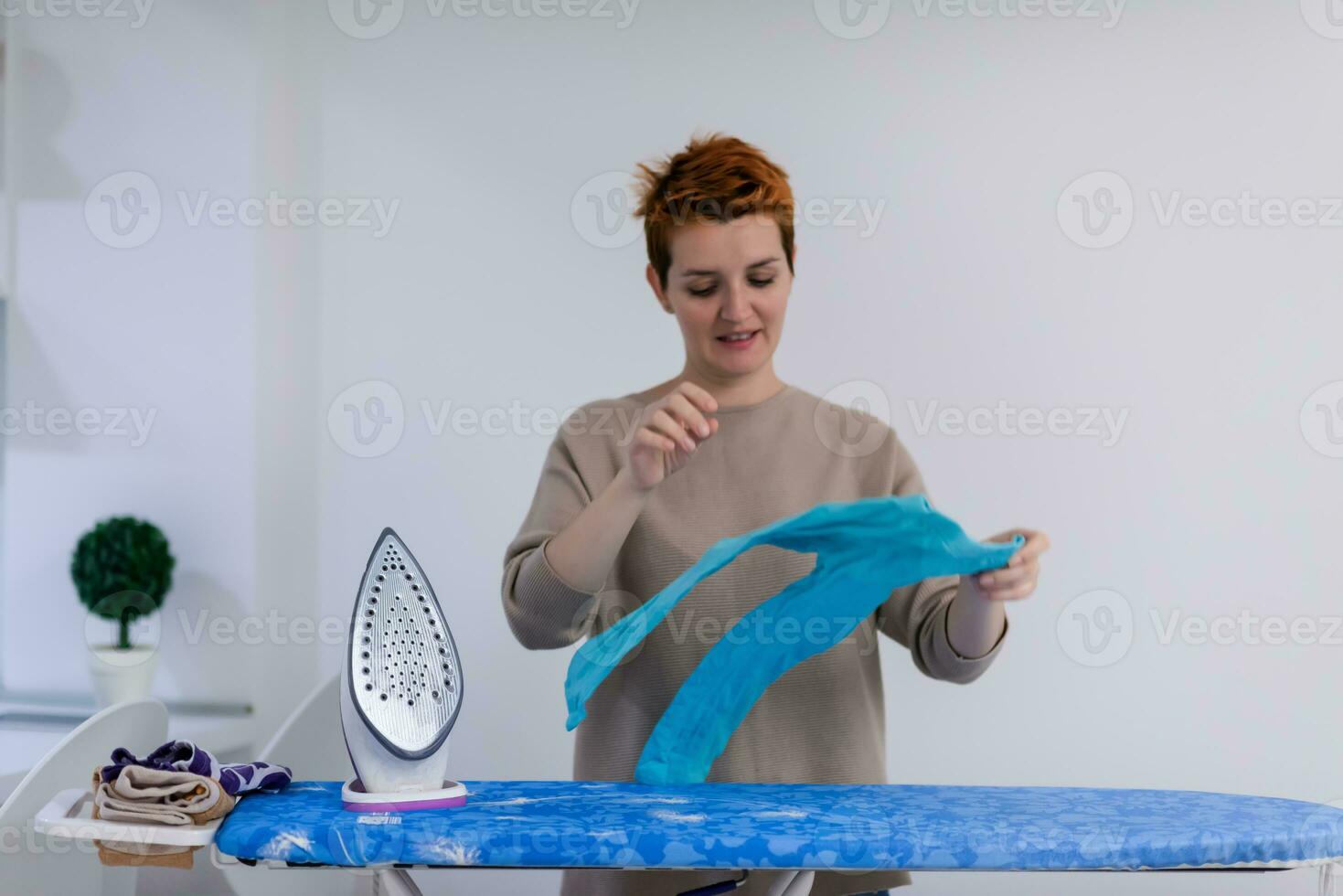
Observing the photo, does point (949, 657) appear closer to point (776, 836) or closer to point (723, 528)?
point (723, 528)

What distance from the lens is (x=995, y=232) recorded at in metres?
2.68

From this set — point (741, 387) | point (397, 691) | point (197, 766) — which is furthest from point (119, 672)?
point (741, 387)

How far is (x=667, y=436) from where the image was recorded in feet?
4.73

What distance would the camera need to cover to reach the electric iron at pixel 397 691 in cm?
130

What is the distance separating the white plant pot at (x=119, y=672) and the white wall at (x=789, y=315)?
0.82 feet

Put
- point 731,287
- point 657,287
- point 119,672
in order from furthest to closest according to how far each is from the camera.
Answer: point 119,672
point 657,287
point 731,287

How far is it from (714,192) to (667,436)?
419 millimetres

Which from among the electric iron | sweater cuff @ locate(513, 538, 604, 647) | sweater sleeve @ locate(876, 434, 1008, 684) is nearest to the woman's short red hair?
sweater sleeve @ locate(876, 434, 1008, 684)

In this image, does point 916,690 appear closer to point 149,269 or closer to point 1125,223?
point 1125,223

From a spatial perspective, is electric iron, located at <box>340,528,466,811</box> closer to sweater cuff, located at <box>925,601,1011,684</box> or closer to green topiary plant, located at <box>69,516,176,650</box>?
sweater cuff, located at <box>925,601,1011,684</box>

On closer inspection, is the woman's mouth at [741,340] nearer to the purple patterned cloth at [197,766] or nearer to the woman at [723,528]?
the woman at [723,528]

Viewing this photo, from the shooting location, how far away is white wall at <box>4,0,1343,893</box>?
103 inches

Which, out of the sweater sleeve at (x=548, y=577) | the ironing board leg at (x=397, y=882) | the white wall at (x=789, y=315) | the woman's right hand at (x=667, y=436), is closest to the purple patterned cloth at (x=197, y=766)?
the ironing board leg at (x=397, y=882)

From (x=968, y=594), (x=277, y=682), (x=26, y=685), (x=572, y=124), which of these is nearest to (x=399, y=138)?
(x=572, y=124)
